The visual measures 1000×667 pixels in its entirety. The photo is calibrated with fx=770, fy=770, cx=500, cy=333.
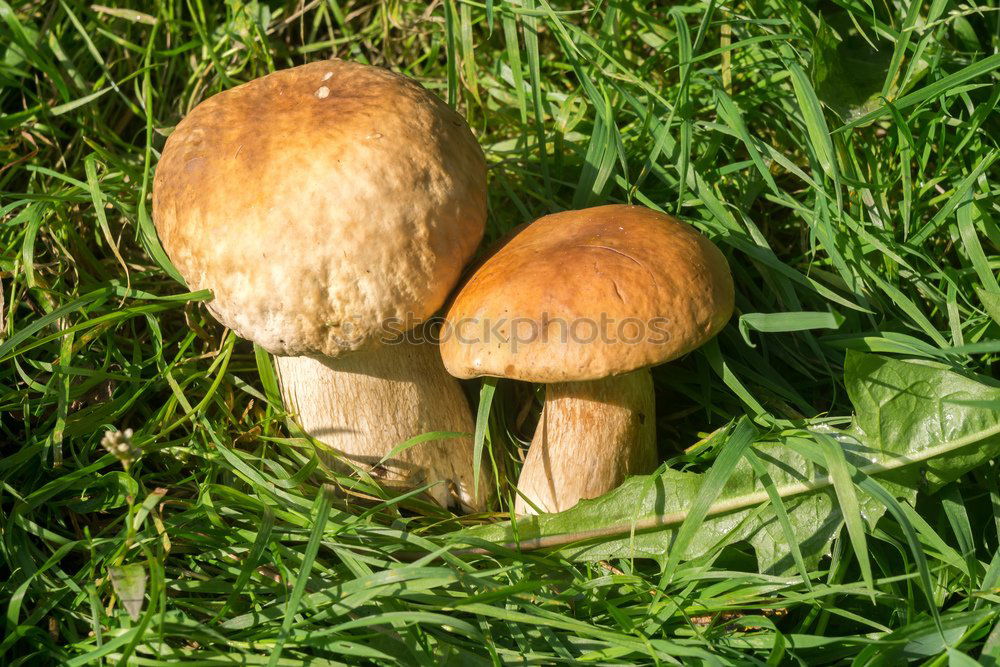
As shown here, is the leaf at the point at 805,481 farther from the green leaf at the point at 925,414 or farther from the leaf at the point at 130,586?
the leaf at the point at 130,586

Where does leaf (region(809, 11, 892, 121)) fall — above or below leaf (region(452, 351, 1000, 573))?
above

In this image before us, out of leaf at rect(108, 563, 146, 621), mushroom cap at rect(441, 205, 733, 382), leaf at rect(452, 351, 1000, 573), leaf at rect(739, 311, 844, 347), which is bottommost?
leaf at rect(452, 351, 1000, 573)

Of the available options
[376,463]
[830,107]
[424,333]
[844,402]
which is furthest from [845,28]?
[376,463]

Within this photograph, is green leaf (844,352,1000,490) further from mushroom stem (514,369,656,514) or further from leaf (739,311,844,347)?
mushroom stem (514,369,656,514)

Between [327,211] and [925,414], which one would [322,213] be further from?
[925,414]

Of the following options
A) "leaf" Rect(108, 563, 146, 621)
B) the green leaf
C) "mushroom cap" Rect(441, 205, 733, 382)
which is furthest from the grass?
"mushroom cap" Rect(441, 205, 733, 382)

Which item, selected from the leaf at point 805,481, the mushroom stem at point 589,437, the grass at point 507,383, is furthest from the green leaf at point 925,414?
the mushroom stem at point 589,437
